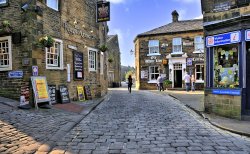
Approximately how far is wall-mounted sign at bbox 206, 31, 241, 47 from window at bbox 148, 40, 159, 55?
2025 cm

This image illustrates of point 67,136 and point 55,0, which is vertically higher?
point 55,0

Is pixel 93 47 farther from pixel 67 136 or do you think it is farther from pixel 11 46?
pixel 67 136

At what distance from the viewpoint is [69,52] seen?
48.0ft

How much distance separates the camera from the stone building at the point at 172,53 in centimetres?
2898

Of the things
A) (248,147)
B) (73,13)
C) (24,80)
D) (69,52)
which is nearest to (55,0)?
(73,13)

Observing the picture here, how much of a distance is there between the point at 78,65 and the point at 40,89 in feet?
14.3

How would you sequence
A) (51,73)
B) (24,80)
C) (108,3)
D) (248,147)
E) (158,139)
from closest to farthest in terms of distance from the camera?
(248,147) → (158,139) → (24,80) → (51,73) → (108,3)

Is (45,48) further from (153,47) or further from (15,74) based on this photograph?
(153,47)

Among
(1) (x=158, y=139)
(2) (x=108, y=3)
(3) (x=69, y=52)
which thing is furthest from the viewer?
(2) (x=108, y=3)

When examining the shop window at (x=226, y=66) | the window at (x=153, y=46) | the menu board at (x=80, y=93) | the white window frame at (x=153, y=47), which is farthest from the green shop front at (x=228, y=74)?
the window at (x=153, y=46)

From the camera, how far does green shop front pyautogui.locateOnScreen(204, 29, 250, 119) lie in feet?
31.0

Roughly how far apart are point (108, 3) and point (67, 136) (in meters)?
11.8

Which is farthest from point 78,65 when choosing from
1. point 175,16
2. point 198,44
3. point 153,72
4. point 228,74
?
point 175,16

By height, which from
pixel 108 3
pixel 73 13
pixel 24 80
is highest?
pixel 108 3
